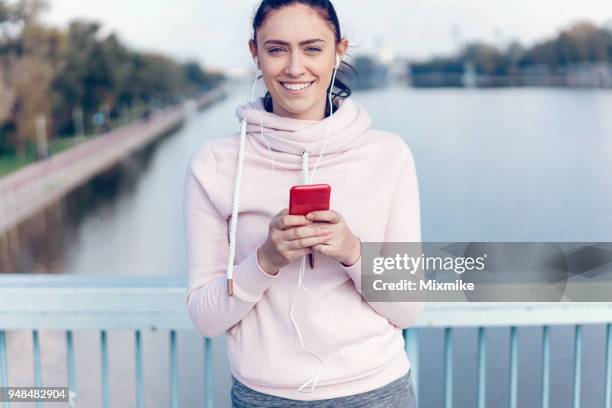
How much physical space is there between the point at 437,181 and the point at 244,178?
17.2m

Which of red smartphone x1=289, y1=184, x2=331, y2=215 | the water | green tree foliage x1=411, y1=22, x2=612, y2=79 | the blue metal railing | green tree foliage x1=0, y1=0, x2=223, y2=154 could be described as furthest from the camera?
green tree foliage x1=411, y1=22, x2=612, y2=79

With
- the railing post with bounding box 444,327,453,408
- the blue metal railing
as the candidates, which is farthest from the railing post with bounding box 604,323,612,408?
the railing post with bounding box 444,327,453,408

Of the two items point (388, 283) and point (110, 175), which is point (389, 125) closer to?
point (110, 175)

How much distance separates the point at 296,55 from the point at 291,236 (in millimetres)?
145

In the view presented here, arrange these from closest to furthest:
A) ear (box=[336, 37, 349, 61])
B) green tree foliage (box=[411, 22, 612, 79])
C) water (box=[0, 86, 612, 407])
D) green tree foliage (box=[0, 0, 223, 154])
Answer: ear (box=[336, 37, 349, 61])
water (box=[0, 86, 612, 407])
green tree foliage (box=[0, 0, 223, 154])
green tree foliage (box=[411, 22, 612, 79])

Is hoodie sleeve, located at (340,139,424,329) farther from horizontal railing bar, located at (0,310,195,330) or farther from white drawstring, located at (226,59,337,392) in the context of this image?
horizontal railing bar, located at (0,310,195,330)

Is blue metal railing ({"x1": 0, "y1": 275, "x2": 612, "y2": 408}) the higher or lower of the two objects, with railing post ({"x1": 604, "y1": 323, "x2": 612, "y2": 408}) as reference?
higher

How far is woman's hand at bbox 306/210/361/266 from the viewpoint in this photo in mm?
524

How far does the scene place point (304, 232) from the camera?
1.72 feet

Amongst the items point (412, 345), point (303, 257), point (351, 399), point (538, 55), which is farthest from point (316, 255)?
point (538, 55)

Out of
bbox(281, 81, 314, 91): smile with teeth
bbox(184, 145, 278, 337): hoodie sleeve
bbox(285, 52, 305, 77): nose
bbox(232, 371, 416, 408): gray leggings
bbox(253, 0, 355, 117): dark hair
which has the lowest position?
bbox(232, 371, 416, 408): gray leggings

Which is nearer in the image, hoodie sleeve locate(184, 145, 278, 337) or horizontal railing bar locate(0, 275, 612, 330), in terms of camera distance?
hoodie sleeve locate(184, 145, 278, 337)

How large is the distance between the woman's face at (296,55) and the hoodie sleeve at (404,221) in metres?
0.09

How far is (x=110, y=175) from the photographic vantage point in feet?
68.0
